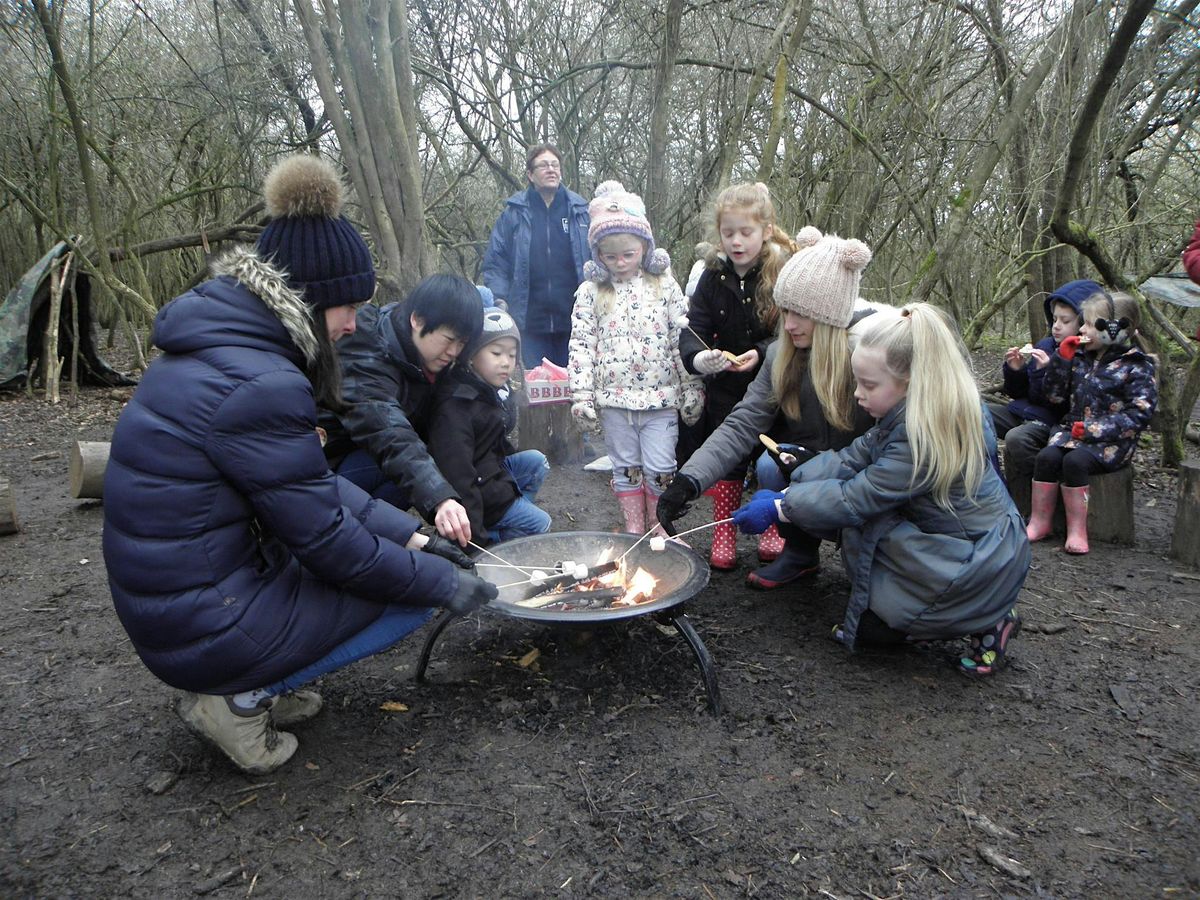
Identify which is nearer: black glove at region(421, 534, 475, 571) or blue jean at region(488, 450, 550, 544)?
black glove at region(421, 534, 475, 571)

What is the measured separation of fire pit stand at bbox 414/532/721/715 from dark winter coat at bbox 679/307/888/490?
44cm

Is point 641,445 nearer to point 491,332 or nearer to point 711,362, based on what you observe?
point 711,362

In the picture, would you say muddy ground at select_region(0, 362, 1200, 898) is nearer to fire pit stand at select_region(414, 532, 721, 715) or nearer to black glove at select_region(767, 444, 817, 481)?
fire pit stand at select_region(414, 532, 721, 715)

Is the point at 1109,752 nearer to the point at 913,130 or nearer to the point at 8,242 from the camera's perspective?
the point at 913,130

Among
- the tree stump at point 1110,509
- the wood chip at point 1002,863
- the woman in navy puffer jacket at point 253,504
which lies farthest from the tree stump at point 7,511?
the tree stump at point 1110,509

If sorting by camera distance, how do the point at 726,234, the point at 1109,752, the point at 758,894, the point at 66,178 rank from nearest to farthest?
the point at 758,894, the point at 1109,752, the point at 726,234, the point at 66,178

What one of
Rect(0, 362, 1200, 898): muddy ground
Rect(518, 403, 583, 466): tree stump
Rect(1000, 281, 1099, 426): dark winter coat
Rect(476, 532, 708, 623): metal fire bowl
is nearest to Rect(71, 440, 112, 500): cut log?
Rect(0, 362, 1200, 898): muddy ground

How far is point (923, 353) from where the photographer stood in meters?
2.68

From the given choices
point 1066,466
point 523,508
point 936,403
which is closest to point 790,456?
point 936,403

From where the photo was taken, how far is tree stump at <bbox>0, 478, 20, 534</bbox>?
4.48 meters

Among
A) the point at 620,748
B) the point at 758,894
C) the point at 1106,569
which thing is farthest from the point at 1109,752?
the point at 1106,569

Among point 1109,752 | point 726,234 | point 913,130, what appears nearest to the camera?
point 1109,752

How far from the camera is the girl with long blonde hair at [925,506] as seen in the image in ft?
8.71

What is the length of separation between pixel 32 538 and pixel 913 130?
22.0 feet
